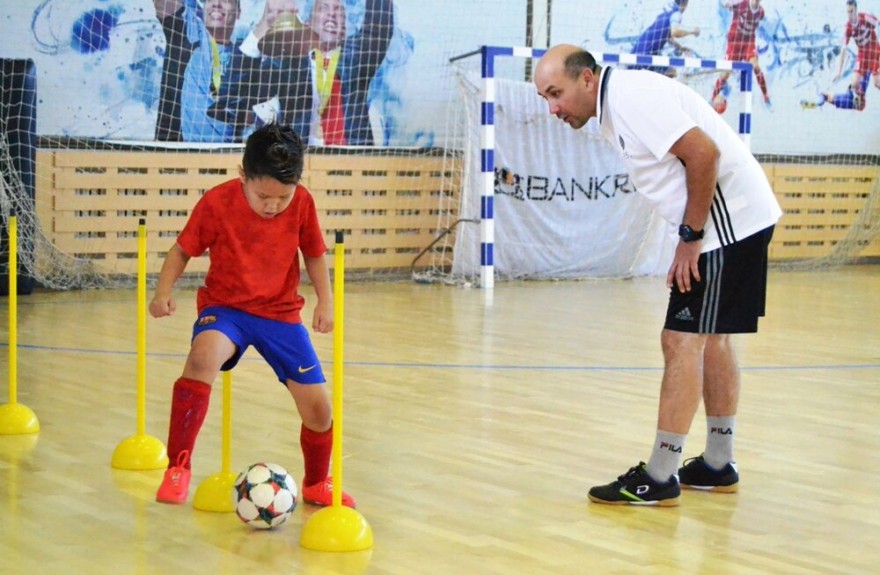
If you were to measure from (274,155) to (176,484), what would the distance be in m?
1.00

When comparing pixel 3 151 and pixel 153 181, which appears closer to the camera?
pixel 3 151

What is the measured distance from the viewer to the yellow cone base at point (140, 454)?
4.09 m

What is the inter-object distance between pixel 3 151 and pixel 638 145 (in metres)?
7.31

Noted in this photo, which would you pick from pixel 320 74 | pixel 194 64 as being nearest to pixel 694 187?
pixel 194 64

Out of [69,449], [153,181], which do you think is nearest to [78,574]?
[69,449]

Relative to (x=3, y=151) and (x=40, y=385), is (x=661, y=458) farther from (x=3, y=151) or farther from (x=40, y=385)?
(x=3, y=151)

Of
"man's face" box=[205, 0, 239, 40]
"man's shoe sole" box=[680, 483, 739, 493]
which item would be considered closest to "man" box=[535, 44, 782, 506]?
"man's shoe sole" box=[680, 483, 739, 493]

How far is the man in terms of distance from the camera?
3.60 metres

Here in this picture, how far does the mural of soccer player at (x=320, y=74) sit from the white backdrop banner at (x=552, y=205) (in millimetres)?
1027

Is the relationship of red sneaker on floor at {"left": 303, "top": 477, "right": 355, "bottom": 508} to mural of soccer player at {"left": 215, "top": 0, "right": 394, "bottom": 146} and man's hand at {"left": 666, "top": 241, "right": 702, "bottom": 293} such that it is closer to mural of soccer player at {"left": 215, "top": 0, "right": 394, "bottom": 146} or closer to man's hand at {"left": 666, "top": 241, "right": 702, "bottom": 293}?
man's hand at {"left": 666, "top": 241, "right": 702, "bottom": 293}

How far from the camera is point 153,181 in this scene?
10969 millimetres

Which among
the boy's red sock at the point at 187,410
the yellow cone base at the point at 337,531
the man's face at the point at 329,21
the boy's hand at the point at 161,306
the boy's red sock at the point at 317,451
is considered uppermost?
the man's face at the point at 329,21

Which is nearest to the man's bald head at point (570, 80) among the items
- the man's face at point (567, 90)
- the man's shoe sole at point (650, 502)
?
the man's face at point (567, 90)

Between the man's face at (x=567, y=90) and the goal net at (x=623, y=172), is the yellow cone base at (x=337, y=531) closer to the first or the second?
the man's face at (x=567, y=90)
